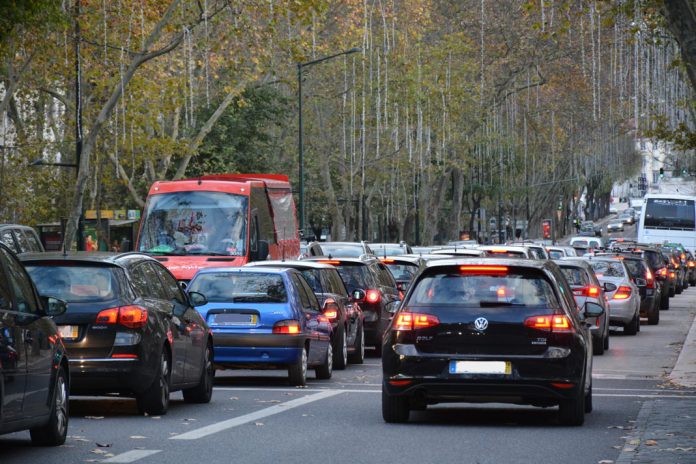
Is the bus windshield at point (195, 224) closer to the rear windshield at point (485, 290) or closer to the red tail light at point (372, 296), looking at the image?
the red tail light at point (372, 296)

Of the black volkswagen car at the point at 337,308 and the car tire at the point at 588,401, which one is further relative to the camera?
the black volkswagen car at the point at 337,308

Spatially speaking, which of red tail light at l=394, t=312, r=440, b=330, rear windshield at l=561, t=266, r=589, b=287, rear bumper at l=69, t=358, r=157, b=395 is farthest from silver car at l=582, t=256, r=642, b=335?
rear bumper at l=69, t=358, r=157, b=395

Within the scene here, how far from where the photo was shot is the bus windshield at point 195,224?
1280 inches

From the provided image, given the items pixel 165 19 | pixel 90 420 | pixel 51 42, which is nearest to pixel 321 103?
pixel 51 42

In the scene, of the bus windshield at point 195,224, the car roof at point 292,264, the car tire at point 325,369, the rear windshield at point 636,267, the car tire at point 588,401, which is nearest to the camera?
the car tire at point 588,401

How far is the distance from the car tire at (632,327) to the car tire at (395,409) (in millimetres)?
18638

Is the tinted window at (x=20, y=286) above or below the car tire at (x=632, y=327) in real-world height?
above

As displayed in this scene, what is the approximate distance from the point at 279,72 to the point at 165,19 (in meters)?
26.3

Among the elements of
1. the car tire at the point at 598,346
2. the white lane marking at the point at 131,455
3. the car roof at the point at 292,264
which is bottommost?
the car tire at the point at 598,346

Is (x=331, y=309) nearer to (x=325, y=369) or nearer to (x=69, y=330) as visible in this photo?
(x=325, y=369)

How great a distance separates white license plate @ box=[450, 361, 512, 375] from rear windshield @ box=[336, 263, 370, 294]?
39.3 ft

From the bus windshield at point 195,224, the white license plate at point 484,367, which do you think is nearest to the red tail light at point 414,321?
the white license plate at point 484,367

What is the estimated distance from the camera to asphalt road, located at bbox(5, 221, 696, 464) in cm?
1152

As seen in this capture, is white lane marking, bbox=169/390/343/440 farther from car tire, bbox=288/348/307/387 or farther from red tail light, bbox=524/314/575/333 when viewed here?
red tail light, bbox=524/314/575/333
